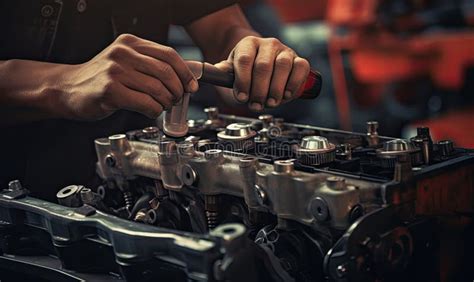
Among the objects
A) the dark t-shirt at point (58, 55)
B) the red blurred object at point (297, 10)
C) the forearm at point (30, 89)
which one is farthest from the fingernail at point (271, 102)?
the red blurred object at point (297, 10)

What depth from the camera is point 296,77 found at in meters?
1.58

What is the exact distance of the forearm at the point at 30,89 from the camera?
159cm

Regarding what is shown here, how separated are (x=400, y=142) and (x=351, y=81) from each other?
2.12m

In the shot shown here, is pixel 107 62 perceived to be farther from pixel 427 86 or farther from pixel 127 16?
pixel 427 86

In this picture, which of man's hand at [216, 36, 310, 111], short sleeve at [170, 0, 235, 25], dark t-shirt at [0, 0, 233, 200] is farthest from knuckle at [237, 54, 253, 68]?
short sleeve at [170, 0, 235, 25]

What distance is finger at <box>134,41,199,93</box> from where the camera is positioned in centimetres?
139

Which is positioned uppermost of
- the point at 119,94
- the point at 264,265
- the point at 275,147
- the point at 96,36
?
the point at 96,36

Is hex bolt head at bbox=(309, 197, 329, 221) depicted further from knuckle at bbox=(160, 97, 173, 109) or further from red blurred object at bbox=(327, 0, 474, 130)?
red blurred object at bbox=(327, 0, 474, 130)

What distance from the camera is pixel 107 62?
142 centimetres

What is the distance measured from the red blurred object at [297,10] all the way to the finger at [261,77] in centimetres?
197

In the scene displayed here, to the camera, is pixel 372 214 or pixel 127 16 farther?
pixel 127 16

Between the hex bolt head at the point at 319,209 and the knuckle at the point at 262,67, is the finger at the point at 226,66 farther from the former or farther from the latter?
the hex bolt head at the point at 319,209

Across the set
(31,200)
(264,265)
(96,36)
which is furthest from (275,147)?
(96,36)

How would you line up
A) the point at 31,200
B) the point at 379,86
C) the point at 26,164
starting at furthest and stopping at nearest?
1. the point at 379,86
2. the point at 26,164
3. the point at 31,200
